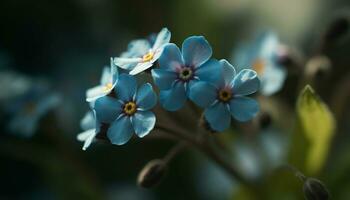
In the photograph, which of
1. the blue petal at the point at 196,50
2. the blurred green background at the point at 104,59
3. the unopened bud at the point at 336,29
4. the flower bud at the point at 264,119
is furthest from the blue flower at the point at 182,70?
the blurred green background at the point at 104,59

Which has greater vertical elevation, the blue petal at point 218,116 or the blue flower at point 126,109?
the blue flower at point 126,109

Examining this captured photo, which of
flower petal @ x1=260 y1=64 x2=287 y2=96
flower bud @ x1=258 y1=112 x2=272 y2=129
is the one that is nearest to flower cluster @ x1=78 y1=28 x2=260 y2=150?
flower bud @ x1=258 y1=112 x2=272 y2=129

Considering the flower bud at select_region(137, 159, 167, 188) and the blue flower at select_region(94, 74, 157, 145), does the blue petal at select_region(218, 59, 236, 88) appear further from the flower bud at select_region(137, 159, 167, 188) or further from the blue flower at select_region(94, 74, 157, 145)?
the flower bud at select_region(137, 159, 167, 188)

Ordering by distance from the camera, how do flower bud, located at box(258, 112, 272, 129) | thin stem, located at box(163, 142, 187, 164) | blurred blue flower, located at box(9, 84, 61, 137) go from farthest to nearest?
blurred blue flower, located at box(9, 84, 61, 137) → flower bud, located at box(258, 112, 272, 129) → thin stem, located at box(163, 142, 187, 164)

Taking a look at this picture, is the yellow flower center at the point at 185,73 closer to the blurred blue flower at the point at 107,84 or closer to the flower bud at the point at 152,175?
the blurred blue flower at the point at 107,84

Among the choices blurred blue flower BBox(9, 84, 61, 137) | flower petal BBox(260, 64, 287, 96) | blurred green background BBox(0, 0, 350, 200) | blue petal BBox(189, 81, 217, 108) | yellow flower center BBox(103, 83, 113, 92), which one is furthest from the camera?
blurred green background BBox(0, 0, 350, 200)

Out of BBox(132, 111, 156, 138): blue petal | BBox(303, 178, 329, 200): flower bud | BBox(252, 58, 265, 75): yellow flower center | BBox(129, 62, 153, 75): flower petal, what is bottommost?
BBox(252, 58, 265, 75): yellow flower center

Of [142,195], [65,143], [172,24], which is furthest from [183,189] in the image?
[172,24]
